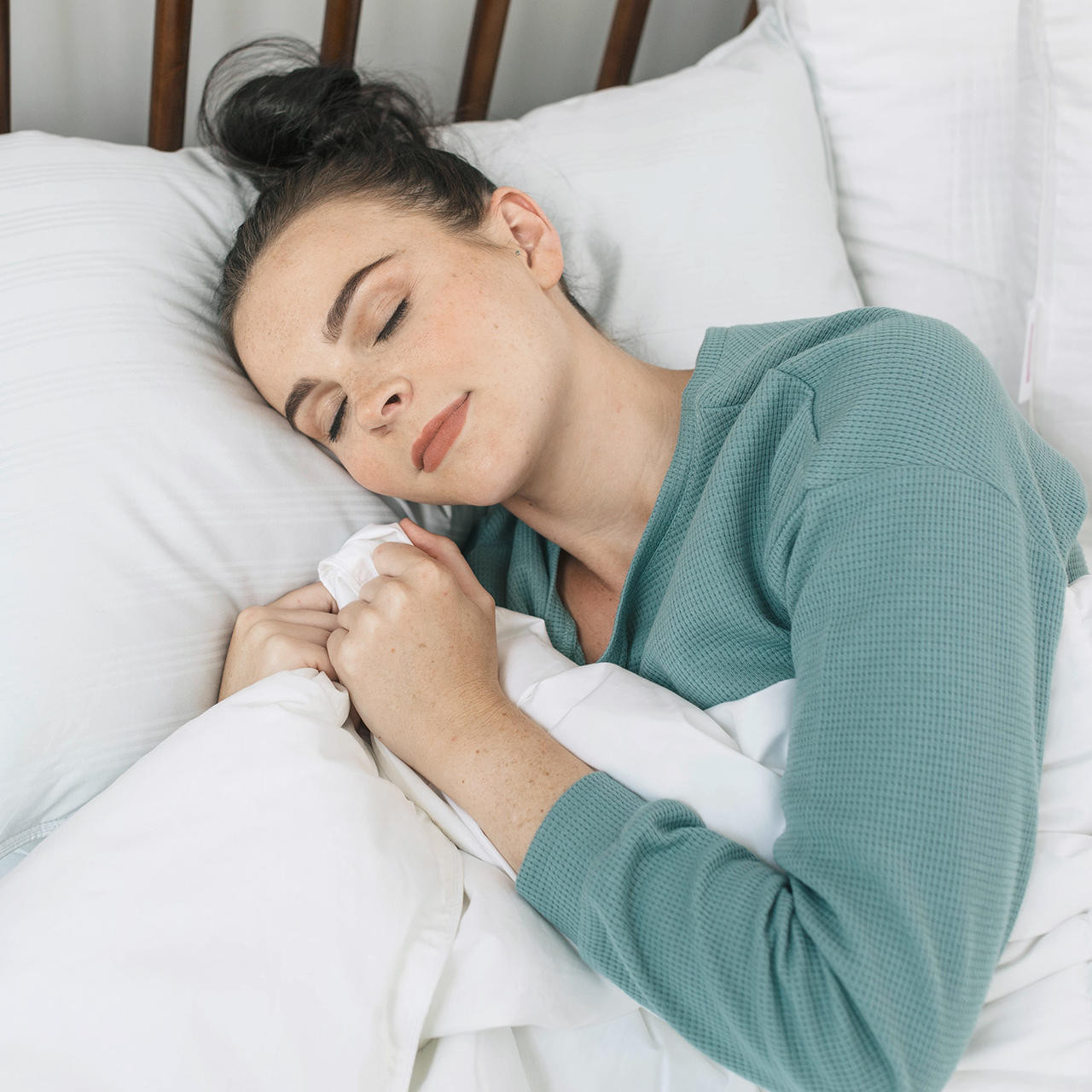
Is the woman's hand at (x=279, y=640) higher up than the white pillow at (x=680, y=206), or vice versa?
the white pillow at (x=680, y=206)

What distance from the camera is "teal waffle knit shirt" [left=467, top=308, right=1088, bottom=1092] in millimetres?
663

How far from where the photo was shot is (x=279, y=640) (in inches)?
37.7

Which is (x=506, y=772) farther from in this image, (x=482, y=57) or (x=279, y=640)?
(x=482, y=57)

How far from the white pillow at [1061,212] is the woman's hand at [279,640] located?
2.92 ft

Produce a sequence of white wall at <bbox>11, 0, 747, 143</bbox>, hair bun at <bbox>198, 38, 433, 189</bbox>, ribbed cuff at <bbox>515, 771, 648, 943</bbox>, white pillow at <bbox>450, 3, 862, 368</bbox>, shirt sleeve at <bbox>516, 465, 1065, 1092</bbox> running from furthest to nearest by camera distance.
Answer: white wall at <bbox>11, 0, 747, 143</bbox>
white pillow at <bbox>450, 3, 862, 368</bbox>
hair bun at <bbox>198, 38, 433, 189</bbox>
ribbed cuff at <bbox>515, 771, 648, 943</bbox>
shirt sleeve at <bbox>516, 465, 1065, 1092</bbox>

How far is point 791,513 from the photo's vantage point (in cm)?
82

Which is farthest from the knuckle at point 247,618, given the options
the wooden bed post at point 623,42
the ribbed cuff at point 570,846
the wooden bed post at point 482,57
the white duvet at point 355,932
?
the wooden bed post at point 623,42

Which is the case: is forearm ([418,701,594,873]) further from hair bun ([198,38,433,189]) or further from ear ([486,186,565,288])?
hair bun ([198,38,433,189])

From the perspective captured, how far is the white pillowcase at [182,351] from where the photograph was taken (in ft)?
3.05

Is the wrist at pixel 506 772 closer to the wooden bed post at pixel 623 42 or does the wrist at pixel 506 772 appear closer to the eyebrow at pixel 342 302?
the eyebrow at pixel 342 302

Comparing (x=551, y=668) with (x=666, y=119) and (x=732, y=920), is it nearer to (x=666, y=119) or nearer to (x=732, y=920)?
(x=732, y=920)

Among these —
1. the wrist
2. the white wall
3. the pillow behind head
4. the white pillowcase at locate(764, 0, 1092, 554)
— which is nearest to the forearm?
the wrist

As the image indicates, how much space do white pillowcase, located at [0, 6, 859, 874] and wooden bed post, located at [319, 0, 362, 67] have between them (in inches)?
9.4

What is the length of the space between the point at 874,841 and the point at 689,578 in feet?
1.04
